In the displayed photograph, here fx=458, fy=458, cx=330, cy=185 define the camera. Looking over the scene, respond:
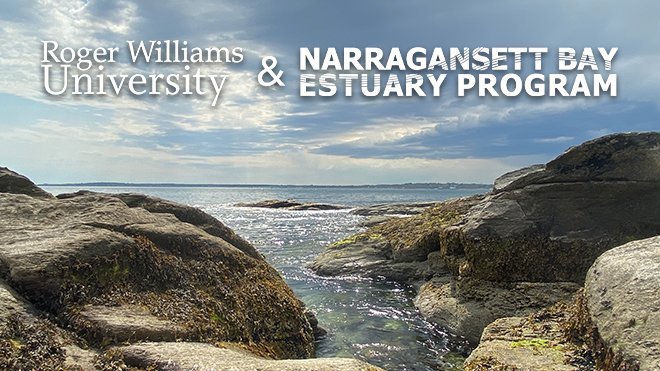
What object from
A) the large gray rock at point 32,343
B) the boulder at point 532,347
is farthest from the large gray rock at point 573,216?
the large gray rock at point 32,343

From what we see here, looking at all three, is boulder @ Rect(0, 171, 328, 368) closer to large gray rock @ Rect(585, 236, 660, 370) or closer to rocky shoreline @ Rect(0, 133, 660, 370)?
rocky shoreline @ Rect(0, 133, 660, 370)

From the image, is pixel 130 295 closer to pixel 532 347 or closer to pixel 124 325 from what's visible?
pixel 124 325

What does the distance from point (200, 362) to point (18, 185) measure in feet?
28.7

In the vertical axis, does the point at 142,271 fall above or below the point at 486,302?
above

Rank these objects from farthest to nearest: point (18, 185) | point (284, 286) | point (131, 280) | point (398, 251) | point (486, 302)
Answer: point (398, 251) → point (486, 302) → point (284, 286) → point (18, 185) → point (131, 280)

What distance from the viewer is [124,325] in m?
7.17

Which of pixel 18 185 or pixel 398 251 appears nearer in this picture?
pixel 18 185

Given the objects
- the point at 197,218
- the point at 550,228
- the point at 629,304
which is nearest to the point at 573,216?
the point at 550,228

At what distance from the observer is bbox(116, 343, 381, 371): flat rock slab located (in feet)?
20.8

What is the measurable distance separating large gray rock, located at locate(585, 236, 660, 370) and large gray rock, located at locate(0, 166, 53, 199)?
12410mm

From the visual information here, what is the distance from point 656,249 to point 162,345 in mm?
7691

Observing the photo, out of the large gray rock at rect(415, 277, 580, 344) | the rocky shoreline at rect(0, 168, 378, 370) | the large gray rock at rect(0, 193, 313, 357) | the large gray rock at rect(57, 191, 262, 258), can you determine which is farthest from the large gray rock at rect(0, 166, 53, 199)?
the large gray rock at rect(415, 277, 580, 344)

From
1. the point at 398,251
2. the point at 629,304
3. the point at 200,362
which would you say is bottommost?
the point at 398,251

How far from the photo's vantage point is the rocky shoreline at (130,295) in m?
6.48
